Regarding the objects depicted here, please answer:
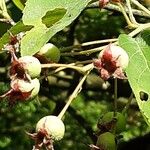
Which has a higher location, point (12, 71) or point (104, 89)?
A: point (12, 71)

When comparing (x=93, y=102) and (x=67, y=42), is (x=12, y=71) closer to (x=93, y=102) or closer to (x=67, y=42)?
(x=67, y=42)

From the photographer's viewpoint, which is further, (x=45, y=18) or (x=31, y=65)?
(x=45, y=18)

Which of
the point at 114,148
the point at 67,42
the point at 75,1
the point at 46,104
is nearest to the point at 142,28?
the point at 75,1

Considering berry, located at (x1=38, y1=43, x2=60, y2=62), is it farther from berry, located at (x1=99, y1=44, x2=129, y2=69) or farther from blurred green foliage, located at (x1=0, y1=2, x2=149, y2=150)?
blurred green foliage, located at (x1=0, y1=2, x2=149, y2=150)

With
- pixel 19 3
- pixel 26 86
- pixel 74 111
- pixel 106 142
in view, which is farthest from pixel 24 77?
pixel 74 111

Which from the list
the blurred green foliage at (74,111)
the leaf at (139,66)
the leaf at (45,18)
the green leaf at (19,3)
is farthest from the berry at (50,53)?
the blurred green foliage at (74,111)

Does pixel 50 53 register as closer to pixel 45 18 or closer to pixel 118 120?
pixel 45 18
